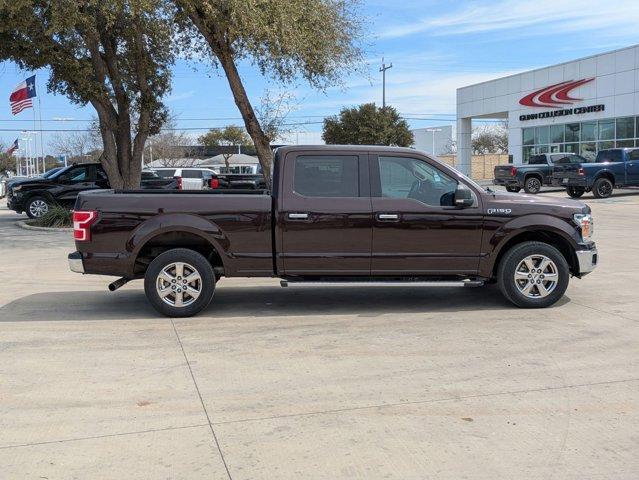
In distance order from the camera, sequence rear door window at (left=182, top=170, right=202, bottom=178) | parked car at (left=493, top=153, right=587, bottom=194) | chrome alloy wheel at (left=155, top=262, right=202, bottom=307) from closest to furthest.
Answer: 1. chrome alloy wheel at (left=155, top=262, right=202, bottom=307)
2. parked car at (left=493, top=153, right=587, bottom=194)
3. rear door window at (left=182, top=170, right=202, bottom=178)

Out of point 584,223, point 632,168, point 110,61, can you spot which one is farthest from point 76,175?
point 632,168

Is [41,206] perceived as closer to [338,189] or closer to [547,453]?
[338,189]

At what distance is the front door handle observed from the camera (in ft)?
23.6

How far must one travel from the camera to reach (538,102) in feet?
129

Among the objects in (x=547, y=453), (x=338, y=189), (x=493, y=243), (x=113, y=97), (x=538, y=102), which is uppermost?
(x=538, y=102)

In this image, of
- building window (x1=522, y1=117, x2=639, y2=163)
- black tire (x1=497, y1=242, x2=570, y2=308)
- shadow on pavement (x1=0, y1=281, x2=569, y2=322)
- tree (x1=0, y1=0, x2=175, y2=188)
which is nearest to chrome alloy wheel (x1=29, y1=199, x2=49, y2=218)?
tree (x1=0, y1=0, x2=175, y2=188)

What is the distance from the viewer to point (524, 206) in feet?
24.2

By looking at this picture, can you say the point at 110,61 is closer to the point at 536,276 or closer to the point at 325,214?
the point at 325,214

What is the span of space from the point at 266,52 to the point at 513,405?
35.9 feet

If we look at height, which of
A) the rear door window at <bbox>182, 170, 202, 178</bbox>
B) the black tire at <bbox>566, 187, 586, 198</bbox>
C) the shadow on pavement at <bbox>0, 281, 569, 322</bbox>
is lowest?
the shadow on pavement at <bbox>0, 281, 569, 322</bbox>

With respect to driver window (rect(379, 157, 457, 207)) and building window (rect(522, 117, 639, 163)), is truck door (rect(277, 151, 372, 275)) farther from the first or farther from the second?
building window (rect(522, 117, 639, 163))

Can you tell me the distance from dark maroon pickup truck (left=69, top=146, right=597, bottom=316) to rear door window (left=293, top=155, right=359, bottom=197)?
0.01 m

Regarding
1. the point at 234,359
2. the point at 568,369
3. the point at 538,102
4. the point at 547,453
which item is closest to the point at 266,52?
the point at 234,359

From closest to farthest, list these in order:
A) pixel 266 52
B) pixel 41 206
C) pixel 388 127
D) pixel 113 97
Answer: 1. pixel 266 52
2. pixel 113 97
3. pixel 41 206
4. pixel 388 127
